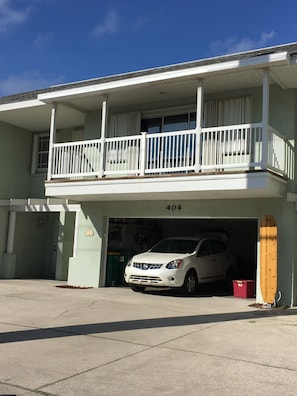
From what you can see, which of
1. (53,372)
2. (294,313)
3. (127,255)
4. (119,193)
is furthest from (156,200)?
(53,372)

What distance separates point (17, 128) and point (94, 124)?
406 centimetres

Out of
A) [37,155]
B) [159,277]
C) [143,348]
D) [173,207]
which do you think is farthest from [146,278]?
[37,155]

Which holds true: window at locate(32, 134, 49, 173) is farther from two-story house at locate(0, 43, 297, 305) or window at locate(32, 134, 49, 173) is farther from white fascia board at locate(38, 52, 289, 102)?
white fascia board at locate(38, 52, 289, 102)

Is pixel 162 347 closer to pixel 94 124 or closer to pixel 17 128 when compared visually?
pixel 94 124

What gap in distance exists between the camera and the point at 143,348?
6875 millimetres

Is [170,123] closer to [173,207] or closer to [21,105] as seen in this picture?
[173,207]

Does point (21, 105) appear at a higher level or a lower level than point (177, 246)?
higher

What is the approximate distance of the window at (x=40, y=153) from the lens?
1870 centimetres

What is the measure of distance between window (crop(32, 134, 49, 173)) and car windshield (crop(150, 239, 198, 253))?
6.72m

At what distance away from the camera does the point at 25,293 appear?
1268 centimetres

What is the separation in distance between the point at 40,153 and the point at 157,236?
5.80 metres

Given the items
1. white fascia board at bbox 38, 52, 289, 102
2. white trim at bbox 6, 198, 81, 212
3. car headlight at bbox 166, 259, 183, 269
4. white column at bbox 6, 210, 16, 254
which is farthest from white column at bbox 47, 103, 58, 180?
car headlight at bbox 166, 259, 183, 269

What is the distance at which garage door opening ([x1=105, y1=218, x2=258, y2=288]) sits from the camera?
15.7 meters

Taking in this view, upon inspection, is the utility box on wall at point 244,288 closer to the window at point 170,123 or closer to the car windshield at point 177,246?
the car windshield at point 177,246
